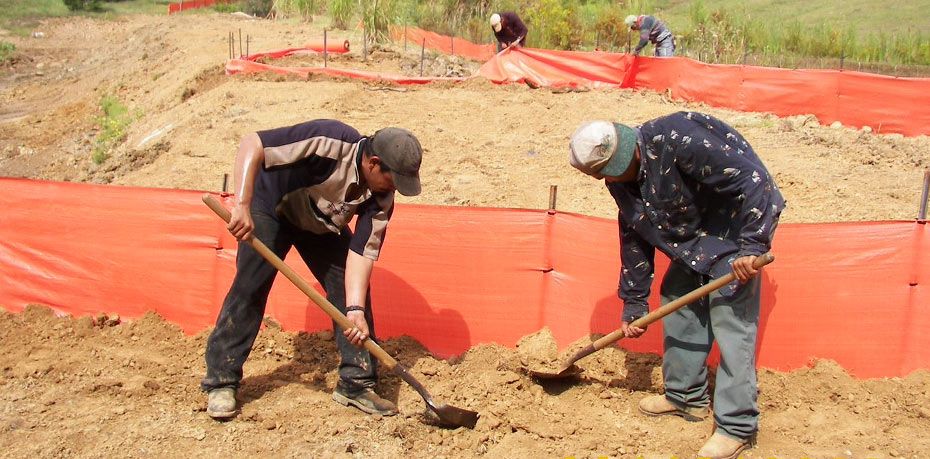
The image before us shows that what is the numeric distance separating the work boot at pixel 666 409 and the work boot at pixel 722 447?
1.27 feet

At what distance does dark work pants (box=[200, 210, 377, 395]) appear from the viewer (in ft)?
14.6

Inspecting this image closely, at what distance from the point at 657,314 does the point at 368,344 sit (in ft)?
4.75

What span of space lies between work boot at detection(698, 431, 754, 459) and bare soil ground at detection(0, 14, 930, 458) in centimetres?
11

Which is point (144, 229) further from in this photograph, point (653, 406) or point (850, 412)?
point (850, 412)

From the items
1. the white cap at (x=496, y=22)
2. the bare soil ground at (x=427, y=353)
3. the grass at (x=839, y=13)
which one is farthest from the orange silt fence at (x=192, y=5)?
the white cap at (x=496, y=22)

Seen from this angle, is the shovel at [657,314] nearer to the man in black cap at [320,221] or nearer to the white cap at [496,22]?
the man in black cap at [320,221]

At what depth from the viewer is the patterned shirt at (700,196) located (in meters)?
3.83

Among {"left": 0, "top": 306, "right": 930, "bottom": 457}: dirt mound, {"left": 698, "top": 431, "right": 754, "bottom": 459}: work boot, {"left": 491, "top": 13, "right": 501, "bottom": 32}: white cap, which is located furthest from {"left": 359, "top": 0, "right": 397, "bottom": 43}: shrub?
{"left": 698, "top": 431, "right": 754, "bottom": 459}: work boot

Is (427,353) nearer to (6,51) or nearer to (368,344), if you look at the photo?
(368,344)

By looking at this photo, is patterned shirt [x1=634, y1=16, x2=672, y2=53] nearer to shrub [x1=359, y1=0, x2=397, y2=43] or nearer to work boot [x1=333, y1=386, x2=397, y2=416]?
shrub [x1=359, y1=0, x2=397, y2=43]

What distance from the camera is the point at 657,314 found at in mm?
4277

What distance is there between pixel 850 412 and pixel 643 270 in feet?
4.60

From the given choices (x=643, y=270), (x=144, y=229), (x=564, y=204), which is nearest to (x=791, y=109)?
(x=564, y=204)

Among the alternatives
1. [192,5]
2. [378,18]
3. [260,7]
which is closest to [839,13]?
[378,18]
